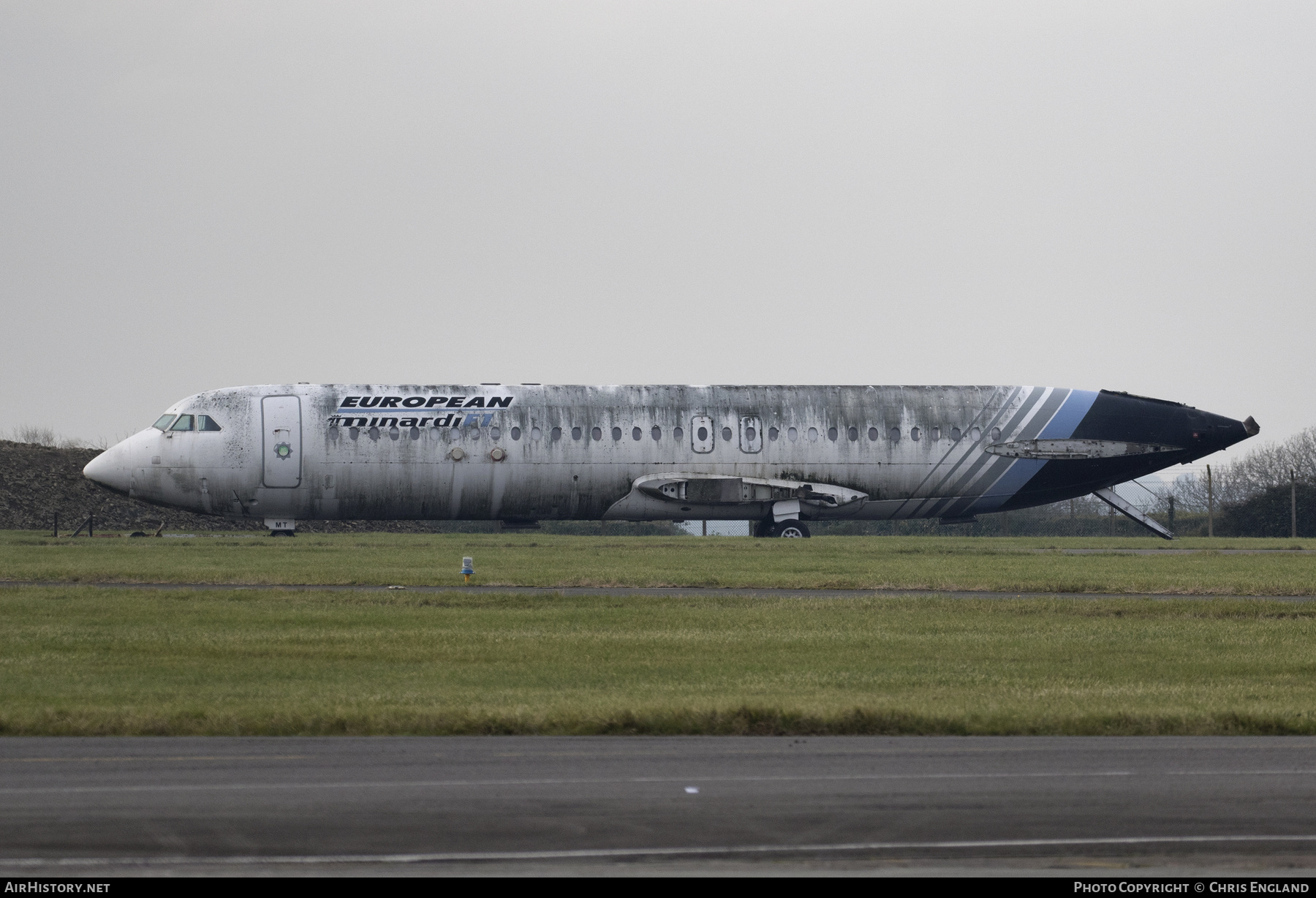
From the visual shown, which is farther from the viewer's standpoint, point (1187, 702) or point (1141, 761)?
point (1187, 702)

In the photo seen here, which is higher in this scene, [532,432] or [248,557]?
[532,432]

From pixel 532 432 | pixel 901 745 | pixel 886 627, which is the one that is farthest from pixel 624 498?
pixel 901 745

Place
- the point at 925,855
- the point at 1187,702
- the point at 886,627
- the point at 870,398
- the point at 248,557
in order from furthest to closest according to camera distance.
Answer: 1. the point at 870,398
2. the point at 248,557
3. the point at 886,627
4. the point at 1187,702
5. the point at 925,855

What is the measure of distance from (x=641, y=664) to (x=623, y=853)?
873cm

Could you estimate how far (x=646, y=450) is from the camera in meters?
43.2

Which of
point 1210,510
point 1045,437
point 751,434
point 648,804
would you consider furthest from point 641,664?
point 1210,510

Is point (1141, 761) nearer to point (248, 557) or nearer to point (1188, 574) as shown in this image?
point (1188, 574)

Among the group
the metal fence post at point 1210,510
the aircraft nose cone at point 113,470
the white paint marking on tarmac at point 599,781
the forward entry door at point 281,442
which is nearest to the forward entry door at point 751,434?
the forward entry door at point 281,442

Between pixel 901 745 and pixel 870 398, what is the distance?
33229 mm

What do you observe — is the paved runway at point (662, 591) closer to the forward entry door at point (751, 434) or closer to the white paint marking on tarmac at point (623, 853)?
the white paint marking on tarmac at point (623, 853)

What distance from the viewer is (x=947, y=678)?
52.5 feet

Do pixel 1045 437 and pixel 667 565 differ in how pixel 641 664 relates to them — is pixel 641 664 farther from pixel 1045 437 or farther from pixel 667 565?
pixel 1045 437

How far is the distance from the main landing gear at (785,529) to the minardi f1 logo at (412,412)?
9.00 m

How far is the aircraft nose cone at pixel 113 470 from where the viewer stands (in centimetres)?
4200
